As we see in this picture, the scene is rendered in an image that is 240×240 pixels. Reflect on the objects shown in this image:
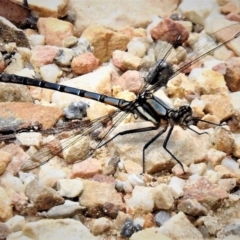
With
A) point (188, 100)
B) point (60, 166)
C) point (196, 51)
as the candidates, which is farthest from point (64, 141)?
point (196, 51)

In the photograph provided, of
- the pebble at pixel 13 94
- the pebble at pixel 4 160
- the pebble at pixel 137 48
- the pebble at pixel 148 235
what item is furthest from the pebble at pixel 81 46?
the pebble at pixel 148 235

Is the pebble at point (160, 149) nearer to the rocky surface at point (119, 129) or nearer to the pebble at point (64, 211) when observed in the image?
the rocky surface at point (119, 129)

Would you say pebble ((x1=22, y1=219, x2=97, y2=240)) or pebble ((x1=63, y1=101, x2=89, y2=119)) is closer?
pebble ((x1=22, y1=219, x2=97, y2=240))

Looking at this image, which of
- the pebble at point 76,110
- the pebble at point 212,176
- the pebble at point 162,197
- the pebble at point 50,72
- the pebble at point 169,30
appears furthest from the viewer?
the pebble at point 169,30

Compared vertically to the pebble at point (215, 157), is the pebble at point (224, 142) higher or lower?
higher

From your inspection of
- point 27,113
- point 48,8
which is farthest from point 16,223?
point 48,8

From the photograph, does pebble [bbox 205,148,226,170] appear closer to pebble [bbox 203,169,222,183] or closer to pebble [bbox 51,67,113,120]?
pebble [bbox 203,169,222,183]

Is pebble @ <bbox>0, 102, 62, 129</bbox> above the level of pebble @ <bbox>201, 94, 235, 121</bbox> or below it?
below

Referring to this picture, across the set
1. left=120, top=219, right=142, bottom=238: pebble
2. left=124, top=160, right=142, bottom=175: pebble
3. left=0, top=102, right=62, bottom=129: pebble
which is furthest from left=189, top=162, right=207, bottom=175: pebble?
left=0, top=102, right=62, bottom=129: pebble
